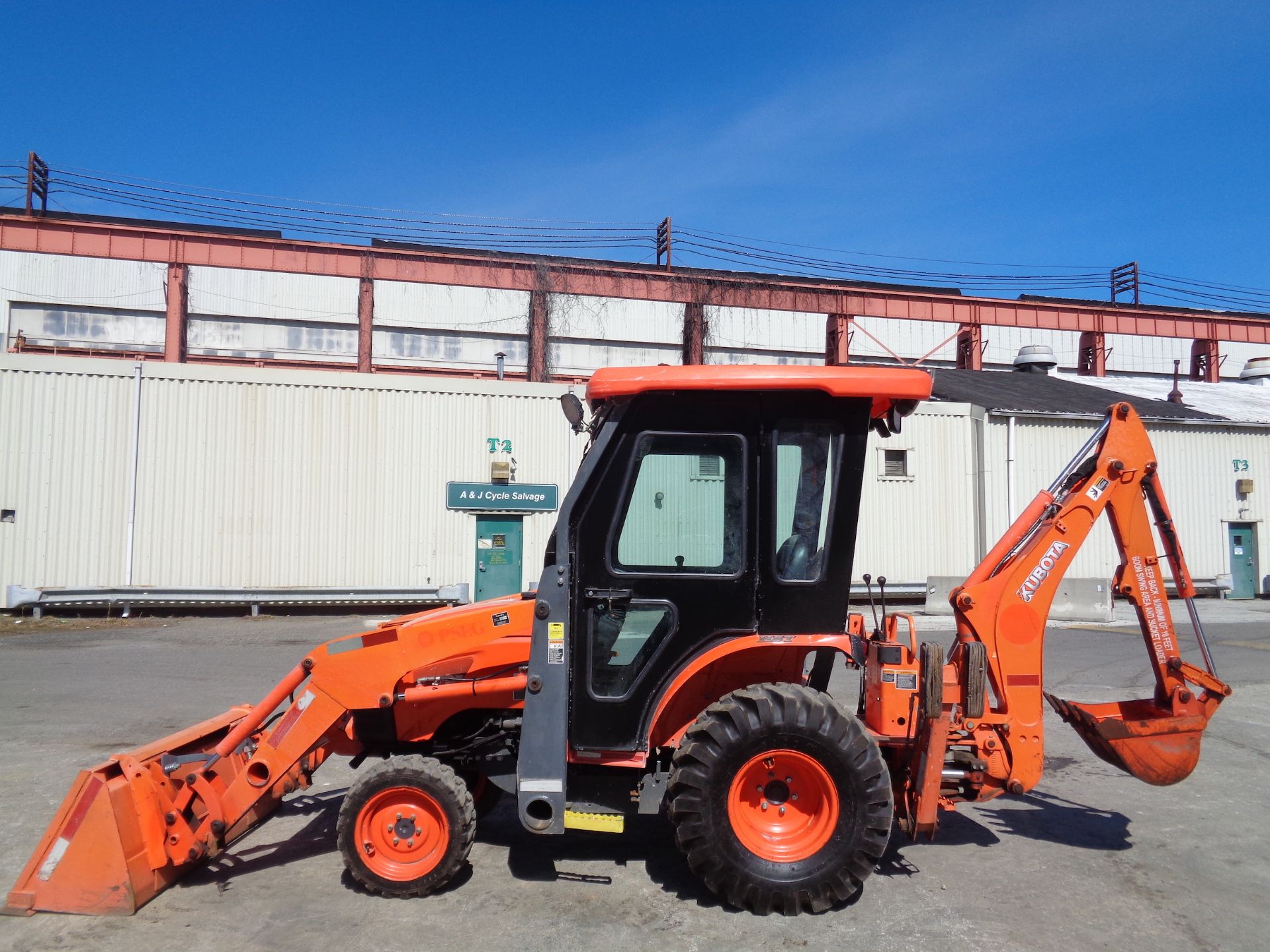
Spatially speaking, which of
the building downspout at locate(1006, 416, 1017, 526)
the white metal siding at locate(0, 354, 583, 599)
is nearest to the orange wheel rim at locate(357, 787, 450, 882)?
the white metal siding at locate(0, 354, 583, 599)

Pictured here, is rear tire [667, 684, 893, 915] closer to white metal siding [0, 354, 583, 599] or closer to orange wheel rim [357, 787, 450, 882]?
orange wheel rim [357, 787, 450, 882]

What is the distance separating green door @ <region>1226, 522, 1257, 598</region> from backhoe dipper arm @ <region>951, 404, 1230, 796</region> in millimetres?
19747

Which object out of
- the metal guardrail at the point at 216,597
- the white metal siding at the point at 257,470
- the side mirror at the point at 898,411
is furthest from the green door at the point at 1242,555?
the side mirror at the point at 898,411

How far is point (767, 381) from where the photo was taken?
403 centimetres

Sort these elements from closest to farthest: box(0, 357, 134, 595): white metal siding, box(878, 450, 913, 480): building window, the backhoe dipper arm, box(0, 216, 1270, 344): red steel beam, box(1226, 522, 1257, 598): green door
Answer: the backhoe dipper arm
box(0, 357, 134, 595): white metal siding
box(878, 450, 913, 480): building window
box(1226, 522, 1257, 598): green door
box(0, 216, 1270, 344): red steel beam

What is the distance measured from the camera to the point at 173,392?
1673cm

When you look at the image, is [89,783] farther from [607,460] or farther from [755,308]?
[755,308]

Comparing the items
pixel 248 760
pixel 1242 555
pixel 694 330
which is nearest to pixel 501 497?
pixel 248 760

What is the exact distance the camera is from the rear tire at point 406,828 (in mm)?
4086

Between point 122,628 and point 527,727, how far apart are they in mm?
13820

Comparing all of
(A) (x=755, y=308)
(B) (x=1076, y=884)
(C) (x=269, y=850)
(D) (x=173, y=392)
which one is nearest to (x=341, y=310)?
(D) (x=173, y=392)

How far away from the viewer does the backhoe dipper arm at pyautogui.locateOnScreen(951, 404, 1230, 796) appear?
14.5 ft

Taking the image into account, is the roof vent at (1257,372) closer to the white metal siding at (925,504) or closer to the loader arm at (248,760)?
the white metal siding at (925,504)

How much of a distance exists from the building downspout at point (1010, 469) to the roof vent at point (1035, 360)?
9.70m
